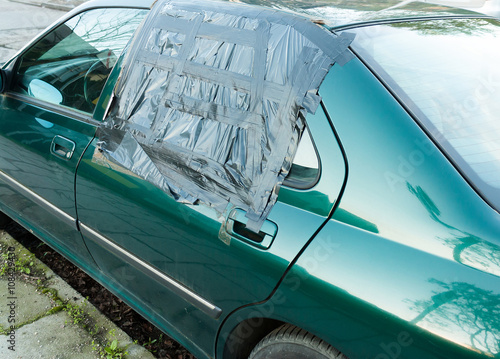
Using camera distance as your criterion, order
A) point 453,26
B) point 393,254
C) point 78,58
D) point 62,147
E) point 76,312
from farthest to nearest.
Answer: point 76,312
point 78,58
point 62,147
point 453,26
point 393,254

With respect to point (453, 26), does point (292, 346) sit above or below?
below

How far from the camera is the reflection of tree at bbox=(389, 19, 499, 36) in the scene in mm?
1969

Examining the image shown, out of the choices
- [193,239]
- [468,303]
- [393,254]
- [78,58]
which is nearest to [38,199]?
[78,58]

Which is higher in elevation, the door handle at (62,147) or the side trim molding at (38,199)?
the door handle at (62,147)

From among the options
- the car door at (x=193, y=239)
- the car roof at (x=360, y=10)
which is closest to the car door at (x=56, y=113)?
the car door at (x=193, y=239)

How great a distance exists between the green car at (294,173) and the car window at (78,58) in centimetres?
2

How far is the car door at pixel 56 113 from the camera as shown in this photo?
2443 millimetres

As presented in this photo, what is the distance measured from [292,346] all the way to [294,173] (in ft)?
1.91

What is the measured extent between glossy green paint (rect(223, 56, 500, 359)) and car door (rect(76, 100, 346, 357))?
0.07 meters

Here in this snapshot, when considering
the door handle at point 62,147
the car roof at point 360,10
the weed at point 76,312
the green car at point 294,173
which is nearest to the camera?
the green car at point 294,173

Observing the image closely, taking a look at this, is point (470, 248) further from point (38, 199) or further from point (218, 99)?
point (38, 199)

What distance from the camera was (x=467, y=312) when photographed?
1.32m

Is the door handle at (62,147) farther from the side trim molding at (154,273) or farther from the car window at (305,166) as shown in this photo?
the car window at (305,166)

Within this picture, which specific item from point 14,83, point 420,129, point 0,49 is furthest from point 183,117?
point 0,49
